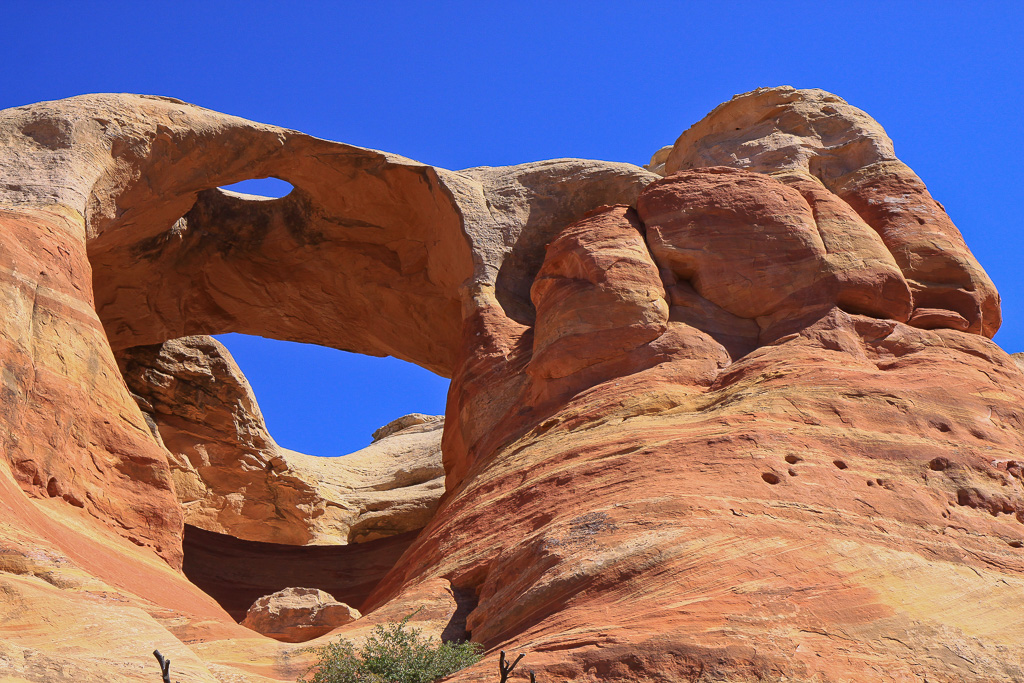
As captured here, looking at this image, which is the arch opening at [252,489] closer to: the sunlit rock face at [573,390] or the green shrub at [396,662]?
the sunlit rock face at [573,390]

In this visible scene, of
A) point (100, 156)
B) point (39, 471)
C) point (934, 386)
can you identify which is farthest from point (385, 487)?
point (934, 386)

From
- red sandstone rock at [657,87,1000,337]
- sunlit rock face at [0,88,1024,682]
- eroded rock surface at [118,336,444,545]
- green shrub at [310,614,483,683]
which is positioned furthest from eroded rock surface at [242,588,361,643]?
eroded rock surface at [118,336,444,545]

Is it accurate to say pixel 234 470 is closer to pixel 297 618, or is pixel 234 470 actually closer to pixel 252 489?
pixel 252 489

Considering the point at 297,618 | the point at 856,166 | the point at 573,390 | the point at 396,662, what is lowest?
the point at 396,662

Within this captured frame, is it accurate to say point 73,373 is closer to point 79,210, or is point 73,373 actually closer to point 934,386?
point 79,210

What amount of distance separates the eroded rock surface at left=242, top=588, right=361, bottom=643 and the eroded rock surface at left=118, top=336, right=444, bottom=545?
28.5ft

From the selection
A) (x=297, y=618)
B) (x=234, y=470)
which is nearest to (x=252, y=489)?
(x=234, y=470)

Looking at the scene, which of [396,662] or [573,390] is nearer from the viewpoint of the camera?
[396,662]

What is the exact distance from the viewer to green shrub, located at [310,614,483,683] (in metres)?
8.25

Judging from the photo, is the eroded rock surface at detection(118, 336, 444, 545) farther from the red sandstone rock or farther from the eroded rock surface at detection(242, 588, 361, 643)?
the red sandstone rock

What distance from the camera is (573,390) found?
485 inches

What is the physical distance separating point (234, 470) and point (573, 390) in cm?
1066

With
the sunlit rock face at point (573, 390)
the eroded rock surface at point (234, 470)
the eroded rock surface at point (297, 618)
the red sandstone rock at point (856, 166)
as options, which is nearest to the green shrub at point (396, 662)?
the sunlit rock face at point (573, 390)

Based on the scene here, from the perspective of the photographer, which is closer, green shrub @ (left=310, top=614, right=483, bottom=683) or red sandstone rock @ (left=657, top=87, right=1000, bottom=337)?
green shrub @ (left=310, top=614, right=483, bottom=683)
